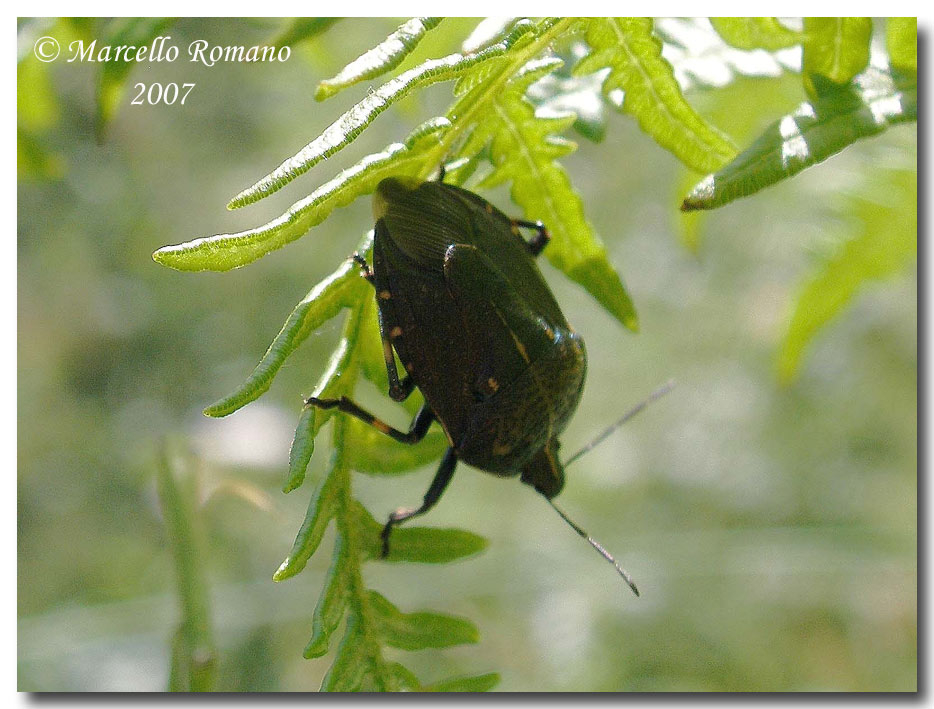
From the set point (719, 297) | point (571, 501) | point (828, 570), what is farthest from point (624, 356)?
point (828, 570)

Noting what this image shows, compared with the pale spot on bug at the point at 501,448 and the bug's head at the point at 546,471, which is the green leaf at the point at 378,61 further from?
the bug's head at the point at 546,471

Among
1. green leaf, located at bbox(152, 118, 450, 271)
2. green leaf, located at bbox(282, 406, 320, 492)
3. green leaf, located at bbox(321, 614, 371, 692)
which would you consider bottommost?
green leaf, located at bbox(321, 614, 371, 692)

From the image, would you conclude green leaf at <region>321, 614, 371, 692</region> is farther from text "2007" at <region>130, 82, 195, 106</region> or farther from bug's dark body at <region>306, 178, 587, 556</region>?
text "2007" at <region>130, 82, 195, 106</region>

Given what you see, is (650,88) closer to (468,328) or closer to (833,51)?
(833,51)

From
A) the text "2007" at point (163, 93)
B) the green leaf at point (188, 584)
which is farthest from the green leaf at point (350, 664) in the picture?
the text "2007" at point (163, 93)

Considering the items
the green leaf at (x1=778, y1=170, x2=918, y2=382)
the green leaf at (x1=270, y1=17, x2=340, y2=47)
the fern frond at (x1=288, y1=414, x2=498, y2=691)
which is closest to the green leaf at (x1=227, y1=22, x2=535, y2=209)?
the fern frond at (x1=288, y1=414, x2=498, y2=691)
